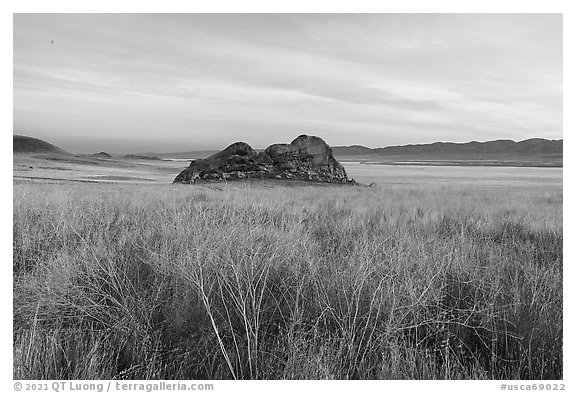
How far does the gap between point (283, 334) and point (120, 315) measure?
1.14m

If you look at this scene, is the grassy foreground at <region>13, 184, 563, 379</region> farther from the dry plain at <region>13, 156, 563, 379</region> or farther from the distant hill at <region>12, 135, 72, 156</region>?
the distant hill at <region>12, 135, 72, 156</region>

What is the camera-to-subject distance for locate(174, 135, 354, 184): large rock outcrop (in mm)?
22281

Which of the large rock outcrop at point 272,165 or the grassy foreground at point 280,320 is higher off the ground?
the large rock outcrop at point 272,165

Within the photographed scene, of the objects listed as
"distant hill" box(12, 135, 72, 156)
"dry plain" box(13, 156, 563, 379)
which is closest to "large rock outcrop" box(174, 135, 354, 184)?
"distant hill" box(12, 135, 72, 156)

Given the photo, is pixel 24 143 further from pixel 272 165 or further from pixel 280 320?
pixel 272 165

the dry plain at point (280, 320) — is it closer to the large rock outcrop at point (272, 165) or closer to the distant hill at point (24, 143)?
the distant hill at point (24, 143)

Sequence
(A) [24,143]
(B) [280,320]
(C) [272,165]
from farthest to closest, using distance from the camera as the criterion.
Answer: (C) [272,165] → (A) [24,143] → (B) [280,320]

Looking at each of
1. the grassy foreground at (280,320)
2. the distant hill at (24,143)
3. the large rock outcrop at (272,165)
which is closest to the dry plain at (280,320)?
the grassy foreground at (280,320)

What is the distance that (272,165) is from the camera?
23328mm

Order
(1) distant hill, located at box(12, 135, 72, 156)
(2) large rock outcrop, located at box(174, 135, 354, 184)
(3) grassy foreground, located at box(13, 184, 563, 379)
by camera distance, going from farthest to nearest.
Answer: (2) large rock outcrop, located at box(174, 135, 354, 184) → (1) distant hill, located at box(12, 135, 72, 156) → (3) grassy foreground, located at box(13, 184, 563, 379)

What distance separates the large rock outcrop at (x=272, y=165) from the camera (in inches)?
877

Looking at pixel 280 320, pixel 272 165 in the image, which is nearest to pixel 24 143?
pixel 280 320

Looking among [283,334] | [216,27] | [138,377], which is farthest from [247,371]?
[216,27]

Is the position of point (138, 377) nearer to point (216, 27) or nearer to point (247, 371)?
point (247, 371)
